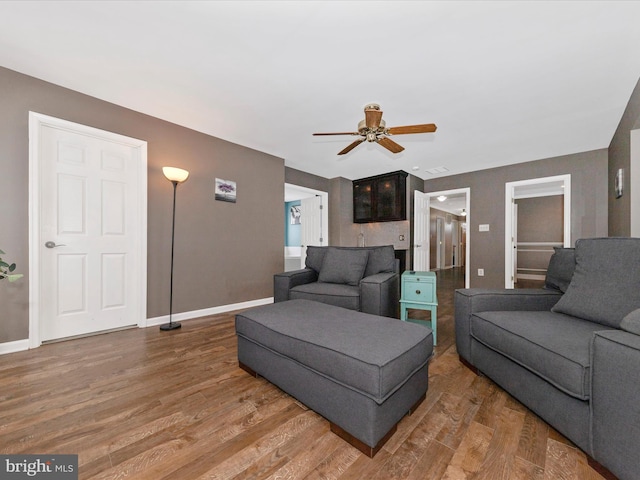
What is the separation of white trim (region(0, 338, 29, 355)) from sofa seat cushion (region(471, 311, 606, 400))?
3.66 m

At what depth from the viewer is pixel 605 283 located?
1505 millimetres

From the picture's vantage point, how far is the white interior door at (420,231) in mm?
5371

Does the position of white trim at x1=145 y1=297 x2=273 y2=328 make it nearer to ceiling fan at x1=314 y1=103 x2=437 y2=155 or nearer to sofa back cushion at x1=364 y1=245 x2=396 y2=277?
sofa back cushion at x1=364 y1=245 x2=396 y2=277

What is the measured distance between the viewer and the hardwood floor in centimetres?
106

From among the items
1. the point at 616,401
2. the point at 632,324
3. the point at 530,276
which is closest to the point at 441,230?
the point at 530,276

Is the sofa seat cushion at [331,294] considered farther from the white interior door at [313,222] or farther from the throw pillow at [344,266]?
the white interior door at [313,222]

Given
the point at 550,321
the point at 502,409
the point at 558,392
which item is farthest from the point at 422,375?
the point at 550,321

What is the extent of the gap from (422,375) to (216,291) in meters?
2.80

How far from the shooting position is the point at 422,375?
1468mm

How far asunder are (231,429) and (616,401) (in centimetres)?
162

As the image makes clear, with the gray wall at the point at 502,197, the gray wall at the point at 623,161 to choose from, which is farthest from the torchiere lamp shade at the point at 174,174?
the gray wall at the point at 502,197

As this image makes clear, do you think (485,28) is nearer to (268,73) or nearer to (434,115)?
(434,115)

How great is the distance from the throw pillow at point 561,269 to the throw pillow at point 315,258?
87.1 inches

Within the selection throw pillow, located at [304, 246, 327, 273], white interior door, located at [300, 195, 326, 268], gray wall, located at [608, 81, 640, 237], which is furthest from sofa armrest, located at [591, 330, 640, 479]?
white interior door, located at [300, 195, 326, 268]
